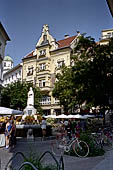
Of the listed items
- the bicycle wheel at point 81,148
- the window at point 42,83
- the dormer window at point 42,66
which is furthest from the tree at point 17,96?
the bicycle wheel at point 81,148

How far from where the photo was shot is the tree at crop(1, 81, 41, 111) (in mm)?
37969

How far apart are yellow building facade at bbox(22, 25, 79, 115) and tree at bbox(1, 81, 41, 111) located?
195 inches

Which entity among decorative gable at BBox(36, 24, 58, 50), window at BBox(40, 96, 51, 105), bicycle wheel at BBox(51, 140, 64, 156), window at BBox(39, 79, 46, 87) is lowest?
bicycle wheel at BBox(51, 140, 64, 156)

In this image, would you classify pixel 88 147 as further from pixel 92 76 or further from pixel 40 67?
pixel 40 67

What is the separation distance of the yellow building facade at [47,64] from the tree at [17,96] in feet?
16.2

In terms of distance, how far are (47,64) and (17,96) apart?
461 inches

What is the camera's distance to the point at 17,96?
37.9 m

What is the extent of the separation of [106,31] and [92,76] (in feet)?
92.4

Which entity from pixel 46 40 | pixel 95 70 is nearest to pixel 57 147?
pixel 95 70

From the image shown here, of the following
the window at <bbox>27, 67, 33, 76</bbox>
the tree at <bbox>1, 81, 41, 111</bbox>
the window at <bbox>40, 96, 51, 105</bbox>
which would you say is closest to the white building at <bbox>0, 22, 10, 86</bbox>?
the tree at <bbox>1, 81, 41, 111</bbox>

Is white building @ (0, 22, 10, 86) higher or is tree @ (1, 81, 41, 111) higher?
white building @ (0, 22, 10, 86)

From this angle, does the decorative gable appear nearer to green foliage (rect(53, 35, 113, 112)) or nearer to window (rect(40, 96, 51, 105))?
window (rect(40, 96, 51, 105))

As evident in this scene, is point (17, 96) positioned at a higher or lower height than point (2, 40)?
lower

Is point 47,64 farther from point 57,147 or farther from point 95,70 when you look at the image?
point 57,147
